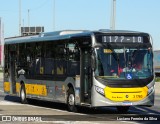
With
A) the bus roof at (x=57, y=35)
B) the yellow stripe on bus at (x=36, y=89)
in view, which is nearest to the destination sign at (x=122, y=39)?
the bus roof at (x=57, y=35)

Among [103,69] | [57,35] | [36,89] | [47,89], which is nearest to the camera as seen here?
[103,69]

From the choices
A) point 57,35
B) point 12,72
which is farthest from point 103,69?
point 12,72

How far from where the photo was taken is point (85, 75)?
18.1 m

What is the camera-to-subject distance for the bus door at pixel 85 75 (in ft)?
58.7

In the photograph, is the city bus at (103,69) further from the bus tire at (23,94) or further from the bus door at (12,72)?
the bus door at (12,72)

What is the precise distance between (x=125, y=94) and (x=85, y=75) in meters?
1.61

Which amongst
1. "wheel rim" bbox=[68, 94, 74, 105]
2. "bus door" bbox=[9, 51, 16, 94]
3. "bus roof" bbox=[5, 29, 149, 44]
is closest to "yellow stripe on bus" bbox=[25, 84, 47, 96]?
"bus door" bbox=[9, 51, 16, 94]

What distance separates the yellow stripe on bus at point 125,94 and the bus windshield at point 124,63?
42cm

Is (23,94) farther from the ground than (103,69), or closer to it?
closer to it

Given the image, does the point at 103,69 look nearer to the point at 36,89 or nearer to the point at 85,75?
the point at 85,75

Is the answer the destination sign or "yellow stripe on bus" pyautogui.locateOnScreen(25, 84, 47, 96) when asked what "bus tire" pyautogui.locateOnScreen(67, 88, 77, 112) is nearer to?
the destination sign

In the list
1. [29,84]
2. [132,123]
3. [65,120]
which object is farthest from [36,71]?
[132,123]

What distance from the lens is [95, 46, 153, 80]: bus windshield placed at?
57.5ft

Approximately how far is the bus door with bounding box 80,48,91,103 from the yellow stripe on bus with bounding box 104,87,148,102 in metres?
0.80
